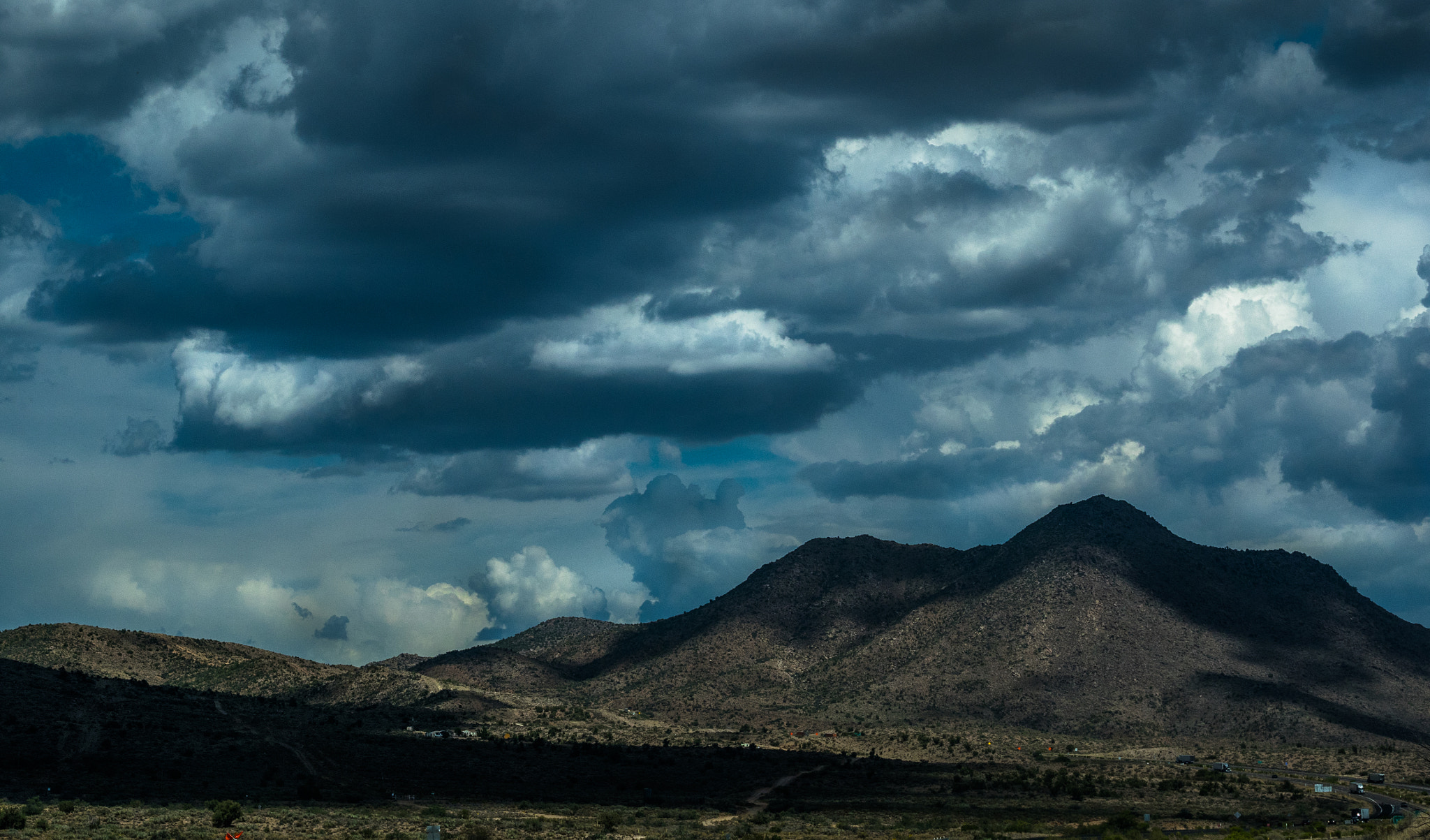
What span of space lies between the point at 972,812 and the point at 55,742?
66.4 metres

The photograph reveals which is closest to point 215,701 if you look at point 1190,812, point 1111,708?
point 1190,812

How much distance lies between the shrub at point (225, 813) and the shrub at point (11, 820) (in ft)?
28.3

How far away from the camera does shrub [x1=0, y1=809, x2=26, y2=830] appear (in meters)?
61.2

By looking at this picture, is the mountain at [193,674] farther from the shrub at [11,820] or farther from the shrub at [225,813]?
the shrub at [11,820]

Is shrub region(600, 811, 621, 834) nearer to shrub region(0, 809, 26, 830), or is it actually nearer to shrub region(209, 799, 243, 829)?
shrub region(209, 799, 243, 829)

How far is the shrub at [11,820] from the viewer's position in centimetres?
6119

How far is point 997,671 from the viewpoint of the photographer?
644 ft

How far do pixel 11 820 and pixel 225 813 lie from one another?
967 centimetres

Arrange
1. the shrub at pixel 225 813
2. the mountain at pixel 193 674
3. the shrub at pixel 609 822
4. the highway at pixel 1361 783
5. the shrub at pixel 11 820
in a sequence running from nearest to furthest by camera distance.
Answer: the shrub at pixel 11 820, the shrub at pixel 225 813, the shrub at pixel 609 822, the highway at pixel 1361 783, the mountain at pixel 193 674

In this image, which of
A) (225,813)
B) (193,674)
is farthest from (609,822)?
(193,674)

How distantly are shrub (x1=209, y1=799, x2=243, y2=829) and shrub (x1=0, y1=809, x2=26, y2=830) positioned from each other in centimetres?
861

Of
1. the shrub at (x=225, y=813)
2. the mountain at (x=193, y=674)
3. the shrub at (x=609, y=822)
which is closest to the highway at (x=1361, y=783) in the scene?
the shrub at (x=609, y=822)

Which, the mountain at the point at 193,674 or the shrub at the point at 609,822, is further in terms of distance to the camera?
the mountain at the point at 193,674

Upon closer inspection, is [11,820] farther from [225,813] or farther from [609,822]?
[609,822]
